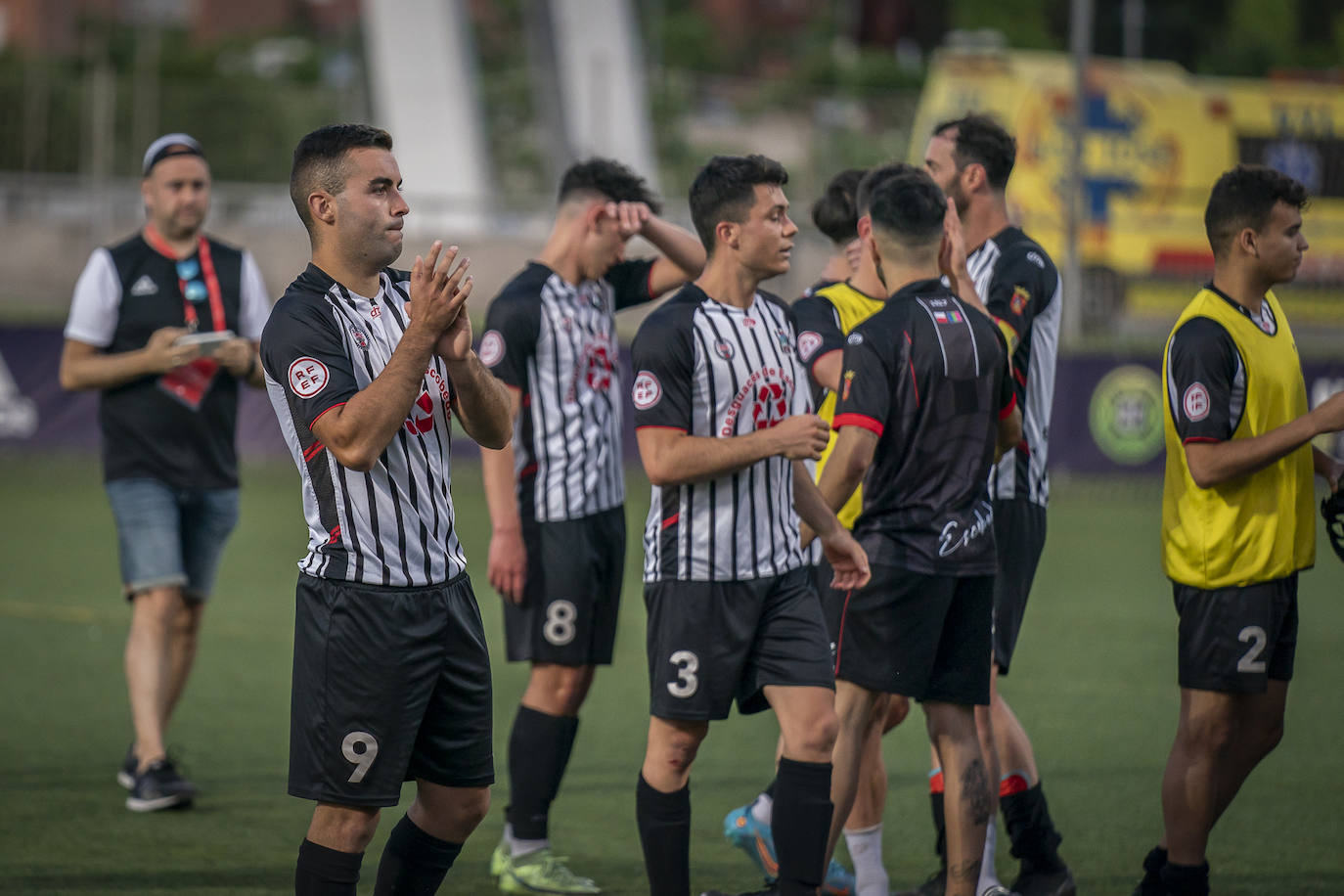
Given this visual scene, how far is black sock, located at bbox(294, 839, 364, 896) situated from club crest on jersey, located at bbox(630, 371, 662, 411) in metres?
1.52

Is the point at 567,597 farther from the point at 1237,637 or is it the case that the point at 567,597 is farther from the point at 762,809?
the point at 1237,637

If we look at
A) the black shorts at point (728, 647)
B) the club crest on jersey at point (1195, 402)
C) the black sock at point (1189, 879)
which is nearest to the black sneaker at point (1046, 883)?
the black sock at point (1189, 879)

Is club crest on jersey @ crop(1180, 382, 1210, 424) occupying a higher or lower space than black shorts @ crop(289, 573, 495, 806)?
higher

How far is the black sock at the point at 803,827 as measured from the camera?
436cm

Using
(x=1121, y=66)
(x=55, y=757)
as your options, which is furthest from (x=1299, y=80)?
(x=55, y=757)

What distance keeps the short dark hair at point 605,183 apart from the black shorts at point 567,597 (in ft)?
3.82

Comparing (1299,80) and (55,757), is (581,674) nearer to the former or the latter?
(55,757)

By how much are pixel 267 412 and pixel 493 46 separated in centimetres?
3372

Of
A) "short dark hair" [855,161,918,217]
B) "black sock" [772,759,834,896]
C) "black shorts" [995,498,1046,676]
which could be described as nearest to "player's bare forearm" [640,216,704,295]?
"short dark hair" [855,161,918,217]

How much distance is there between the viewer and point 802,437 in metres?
4.30

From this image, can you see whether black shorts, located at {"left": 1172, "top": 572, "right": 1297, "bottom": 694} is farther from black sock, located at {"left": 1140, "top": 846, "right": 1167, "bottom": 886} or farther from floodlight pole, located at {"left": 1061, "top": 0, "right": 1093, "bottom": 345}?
floodlight pole, located at {"left": 1061, "top": 0, "right": 1093, "bottom": 345}

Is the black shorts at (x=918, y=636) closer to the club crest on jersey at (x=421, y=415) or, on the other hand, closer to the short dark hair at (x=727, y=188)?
the short dark hair at (x=727, y=188)

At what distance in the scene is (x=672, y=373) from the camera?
4488 mm

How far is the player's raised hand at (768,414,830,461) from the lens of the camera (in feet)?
14.1
